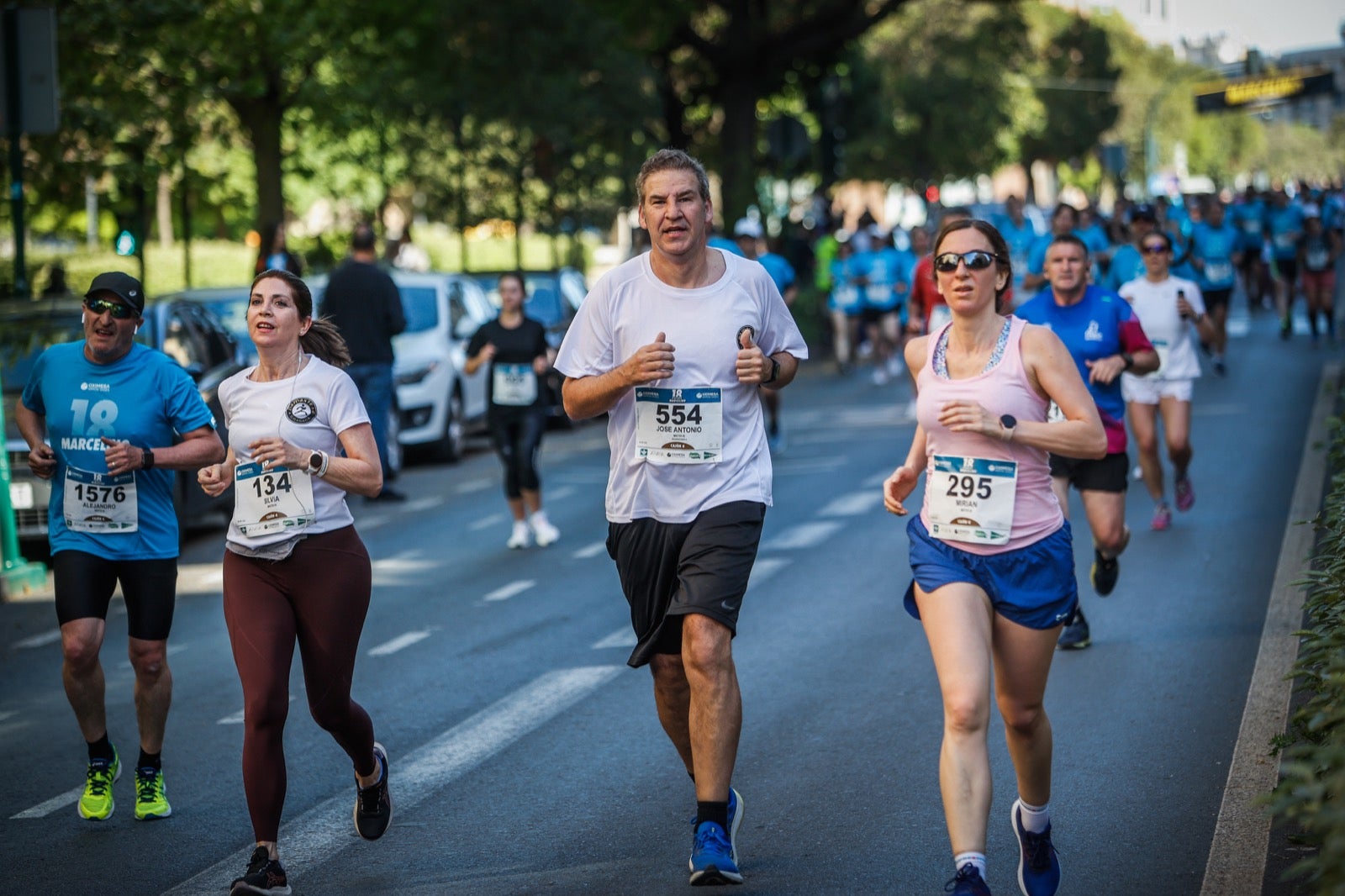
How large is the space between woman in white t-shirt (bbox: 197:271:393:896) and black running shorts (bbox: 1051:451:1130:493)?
4.33m

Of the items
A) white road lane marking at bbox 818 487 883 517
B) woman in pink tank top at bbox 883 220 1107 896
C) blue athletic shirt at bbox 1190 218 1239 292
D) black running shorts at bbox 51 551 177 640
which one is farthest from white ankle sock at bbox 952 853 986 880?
blue athletic shirt at bbox 1190 218 1239 292

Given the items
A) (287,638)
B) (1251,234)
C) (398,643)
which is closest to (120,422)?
(287,638)

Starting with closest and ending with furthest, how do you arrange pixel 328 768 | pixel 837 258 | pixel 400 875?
pixel 400 875 → pixel 328 768 → pixel 837 258

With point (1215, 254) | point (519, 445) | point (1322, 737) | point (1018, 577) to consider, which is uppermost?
point (1215, 254)

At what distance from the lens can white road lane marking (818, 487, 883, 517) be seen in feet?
44.8

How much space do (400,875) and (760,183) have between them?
27.1 meters

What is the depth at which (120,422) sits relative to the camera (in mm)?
6594

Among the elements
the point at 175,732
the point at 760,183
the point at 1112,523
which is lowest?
the point at 175,732

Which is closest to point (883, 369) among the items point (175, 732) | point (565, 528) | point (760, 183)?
point (760, 183)

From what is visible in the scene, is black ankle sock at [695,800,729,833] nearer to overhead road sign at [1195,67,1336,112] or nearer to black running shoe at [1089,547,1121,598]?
black running shoe at [1089,547,1121,598]

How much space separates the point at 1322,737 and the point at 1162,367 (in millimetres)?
6709

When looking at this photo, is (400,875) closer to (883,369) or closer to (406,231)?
(883,369)

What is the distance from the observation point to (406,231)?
35.3 m

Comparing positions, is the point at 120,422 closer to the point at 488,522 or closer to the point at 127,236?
the point at 488,522
